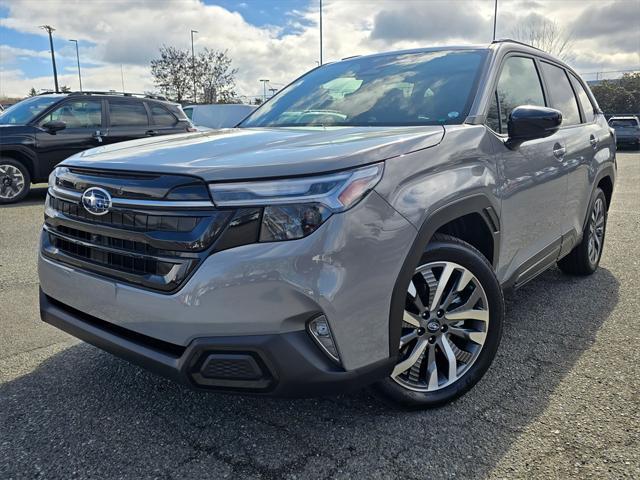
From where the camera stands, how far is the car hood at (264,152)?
195 cm

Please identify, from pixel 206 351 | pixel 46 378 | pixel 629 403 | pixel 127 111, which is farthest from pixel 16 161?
pixel 629 403

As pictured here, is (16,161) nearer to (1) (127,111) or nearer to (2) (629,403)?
(1) (127,111)

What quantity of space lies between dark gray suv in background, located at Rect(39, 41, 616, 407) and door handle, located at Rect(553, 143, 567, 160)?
47 centimetres

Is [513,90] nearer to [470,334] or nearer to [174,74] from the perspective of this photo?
[470,334]

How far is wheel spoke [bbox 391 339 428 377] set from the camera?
2340 millimetres

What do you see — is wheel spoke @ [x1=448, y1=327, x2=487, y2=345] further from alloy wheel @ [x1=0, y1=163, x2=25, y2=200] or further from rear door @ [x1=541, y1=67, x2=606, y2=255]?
alloy wheel @ [x1=0, y1=163, x2=25, y2=200]

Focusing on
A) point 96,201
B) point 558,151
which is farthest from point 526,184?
point 96,201

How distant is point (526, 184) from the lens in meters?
3.03

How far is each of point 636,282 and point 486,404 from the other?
8.78 feet

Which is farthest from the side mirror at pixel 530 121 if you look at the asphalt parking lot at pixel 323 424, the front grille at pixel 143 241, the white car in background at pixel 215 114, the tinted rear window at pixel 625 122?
the tinted rear window at pixel 625 122

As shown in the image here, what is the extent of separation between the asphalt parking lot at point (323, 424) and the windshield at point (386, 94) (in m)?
1.47

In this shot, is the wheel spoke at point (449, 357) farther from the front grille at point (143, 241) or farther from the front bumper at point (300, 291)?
the front grille at point (143, 241)

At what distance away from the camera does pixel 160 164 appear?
2055 millimetres

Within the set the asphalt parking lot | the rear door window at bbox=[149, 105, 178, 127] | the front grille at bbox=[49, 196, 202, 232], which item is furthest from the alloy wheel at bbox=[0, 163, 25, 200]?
the front grille at bbox=[49, 196, 202, 232]
